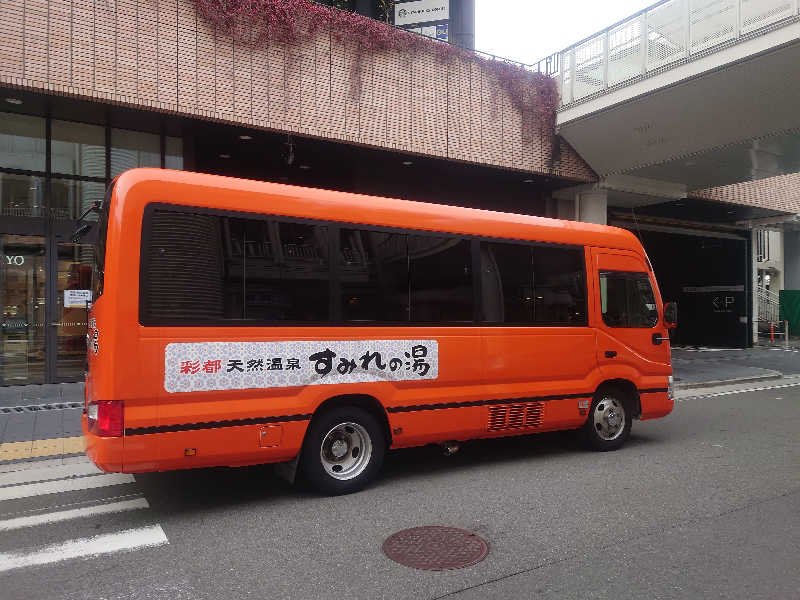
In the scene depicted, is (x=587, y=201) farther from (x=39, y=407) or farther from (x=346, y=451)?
(x=39, y=407)

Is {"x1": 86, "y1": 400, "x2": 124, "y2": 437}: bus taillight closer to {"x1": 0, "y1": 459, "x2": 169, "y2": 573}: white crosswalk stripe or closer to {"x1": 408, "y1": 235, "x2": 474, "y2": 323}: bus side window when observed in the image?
{"x1": 0, "y1": 459, "x2": 169, "y2": 573}: white crosswalk stripe

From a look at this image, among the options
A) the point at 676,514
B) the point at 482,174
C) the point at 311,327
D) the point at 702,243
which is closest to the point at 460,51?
the point at 482,174

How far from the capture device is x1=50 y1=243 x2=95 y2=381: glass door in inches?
457

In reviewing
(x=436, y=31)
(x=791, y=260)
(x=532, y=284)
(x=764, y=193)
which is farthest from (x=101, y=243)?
(x=791, y=260)

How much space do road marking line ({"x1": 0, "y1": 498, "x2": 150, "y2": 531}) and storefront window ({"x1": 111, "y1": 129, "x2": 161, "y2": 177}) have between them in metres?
8.66

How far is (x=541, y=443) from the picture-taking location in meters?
7.86

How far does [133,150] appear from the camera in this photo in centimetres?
1243

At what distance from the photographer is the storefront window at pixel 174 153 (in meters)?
12.7

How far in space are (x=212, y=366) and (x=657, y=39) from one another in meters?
11.9

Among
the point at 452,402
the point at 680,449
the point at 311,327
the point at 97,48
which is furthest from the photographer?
the point at 97,48

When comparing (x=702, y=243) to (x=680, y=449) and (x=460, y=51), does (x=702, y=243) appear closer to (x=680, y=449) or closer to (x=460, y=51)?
(x=460, y=51)

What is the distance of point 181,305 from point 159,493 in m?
1.94

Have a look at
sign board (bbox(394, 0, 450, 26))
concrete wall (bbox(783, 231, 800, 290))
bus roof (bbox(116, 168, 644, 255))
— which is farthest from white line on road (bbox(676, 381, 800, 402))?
concrete wall (bbox(783, 231, 800, 290))

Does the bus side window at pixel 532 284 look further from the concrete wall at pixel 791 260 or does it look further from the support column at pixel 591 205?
the concrete wall at pixel 791 260
